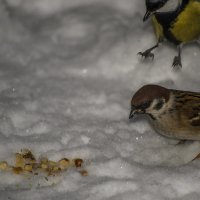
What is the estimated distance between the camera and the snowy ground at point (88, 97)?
11.9 feet

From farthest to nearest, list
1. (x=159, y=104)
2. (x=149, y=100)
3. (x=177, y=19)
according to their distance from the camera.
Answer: (x=177, y=19) → (x=159, y=104) → (x=149, y=100)

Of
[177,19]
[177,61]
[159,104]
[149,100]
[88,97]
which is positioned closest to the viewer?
[149,100]

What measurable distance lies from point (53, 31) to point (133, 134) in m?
1.31

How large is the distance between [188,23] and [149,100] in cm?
88

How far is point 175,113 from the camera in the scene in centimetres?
388

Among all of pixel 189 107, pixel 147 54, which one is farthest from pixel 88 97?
pixel 189 107

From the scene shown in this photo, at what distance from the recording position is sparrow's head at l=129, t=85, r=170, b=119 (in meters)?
3.68

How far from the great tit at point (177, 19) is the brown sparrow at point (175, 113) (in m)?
0.63

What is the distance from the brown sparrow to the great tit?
2.07 feet

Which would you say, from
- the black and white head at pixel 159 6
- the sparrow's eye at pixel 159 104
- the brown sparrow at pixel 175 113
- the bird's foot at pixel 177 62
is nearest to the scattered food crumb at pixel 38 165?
the brown sparrow at pixel 175 113

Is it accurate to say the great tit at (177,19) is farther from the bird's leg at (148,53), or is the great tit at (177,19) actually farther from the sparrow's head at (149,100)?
the sparrow's head at (149,100)

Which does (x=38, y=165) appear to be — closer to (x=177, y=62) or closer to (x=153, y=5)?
(x=153, y=5)

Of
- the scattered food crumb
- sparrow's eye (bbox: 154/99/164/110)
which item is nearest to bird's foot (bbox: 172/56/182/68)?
sparrow's eye (bbox: 154/99/164/110)

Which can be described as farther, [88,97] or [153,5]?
[88,97]
